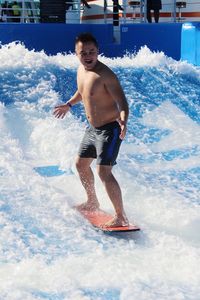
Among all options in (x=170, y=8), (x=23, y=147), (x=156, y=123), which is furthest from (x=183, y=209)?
(x=170, y=8)

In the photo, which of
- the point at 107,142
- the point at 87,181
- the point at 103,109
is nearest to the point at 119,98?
the point at 103,109

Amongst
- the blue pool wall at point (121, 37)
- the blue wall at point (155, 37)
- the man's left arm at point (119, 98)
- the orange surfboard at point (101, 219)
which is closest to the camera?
the man's left arm at point (119, 98)

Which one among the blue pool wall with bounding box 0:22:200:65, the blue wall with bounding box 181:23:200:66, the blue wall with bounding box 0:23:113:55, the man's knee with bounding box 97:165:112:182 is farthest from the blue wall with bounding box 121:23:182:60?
the man's knee with bounding box 97:165:112:182

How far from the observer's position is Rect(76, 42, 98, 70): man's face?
4.00m

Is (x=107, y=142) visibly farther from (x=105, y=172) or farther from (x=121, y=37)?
(x=121, y=37)

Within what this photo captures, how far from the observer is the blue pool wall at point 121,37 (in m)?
11.5

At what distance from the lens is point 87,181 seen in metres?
4.42

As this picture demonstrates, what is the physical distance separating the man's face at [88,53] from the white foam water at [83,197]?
1.11 meters

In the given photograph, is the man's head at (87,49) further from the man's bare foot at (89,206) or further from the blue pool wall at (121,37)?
the blue pool wall at (121,37)

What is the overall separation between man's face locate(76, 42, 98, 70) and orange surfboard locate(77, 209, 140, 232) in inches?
42.4

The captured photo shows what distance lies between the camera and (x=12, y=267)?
3447 millimetres

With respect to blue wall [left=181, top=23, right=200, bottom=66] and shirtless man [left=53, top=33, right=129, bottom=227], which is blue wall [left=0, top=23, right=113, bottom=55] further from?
shirtless man [left=53, top=33, right=129, bottom=227]

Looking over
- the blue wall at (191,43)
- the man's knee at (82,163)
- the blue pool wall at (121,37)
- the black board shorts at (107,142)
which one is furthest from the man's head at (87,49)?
the blue wall at (191,43)

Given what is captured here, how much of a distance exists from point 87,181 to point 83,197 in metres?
0.44
